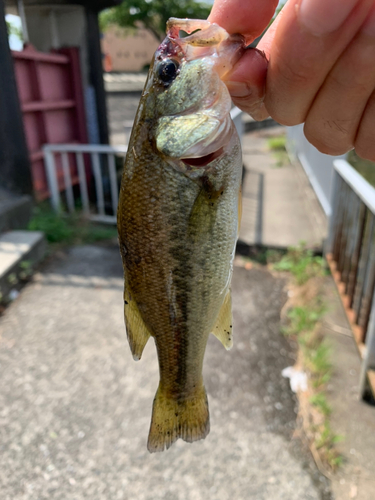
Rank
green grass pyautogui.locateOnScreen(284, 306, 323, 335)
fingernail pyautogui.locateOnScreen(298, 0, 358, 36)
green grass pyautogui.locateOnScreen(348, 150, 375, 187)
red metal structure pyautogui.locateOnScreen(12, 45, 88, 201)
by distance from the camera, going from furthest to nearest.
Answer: green grass pyautogui.locateOnScreen(348, 150, 375, 187) < red metal structure pyautogui.locateOnScreen(12, 45, 88, 201) < green grass pyautogui.locateOnScreen(284, 306, 323, 335) < fingernail pyautogui.locateOnScreen(298, 0, 358, 36)

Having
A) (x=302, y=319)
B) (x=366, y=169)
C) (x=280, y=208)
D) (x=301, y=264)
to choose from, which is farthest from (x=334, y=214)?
(x=366, y=169)

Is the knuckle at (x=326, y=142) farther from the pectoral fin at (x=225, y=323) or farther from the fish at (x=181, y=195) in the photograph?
the pectoral fin at (x=225, y=323)

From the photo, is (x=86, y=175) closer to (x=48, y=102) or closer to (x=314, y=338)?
(x=48, y=102)

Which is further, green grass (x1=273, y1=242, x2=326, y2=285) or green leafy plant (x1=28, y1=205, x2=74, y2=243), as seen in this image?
green leafy plant (x1=28, y1=205, x2=74, y2=243)

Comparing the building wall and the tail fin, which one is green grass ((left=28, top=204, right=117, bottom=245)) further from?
the building wall

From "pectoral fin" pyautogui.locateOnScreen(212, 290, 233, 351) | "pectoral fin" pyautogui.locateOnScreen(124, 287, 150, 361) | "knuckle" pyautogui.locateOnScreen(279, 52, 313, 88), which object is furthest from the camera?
"pectoral fin" pyautogui.locateOnScreen(212, 290, 233, 351)

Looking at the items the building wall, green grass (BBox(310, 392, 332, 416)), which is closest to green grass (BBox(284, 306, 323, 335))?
green grass (BBox(310, 392, 332, 416))
